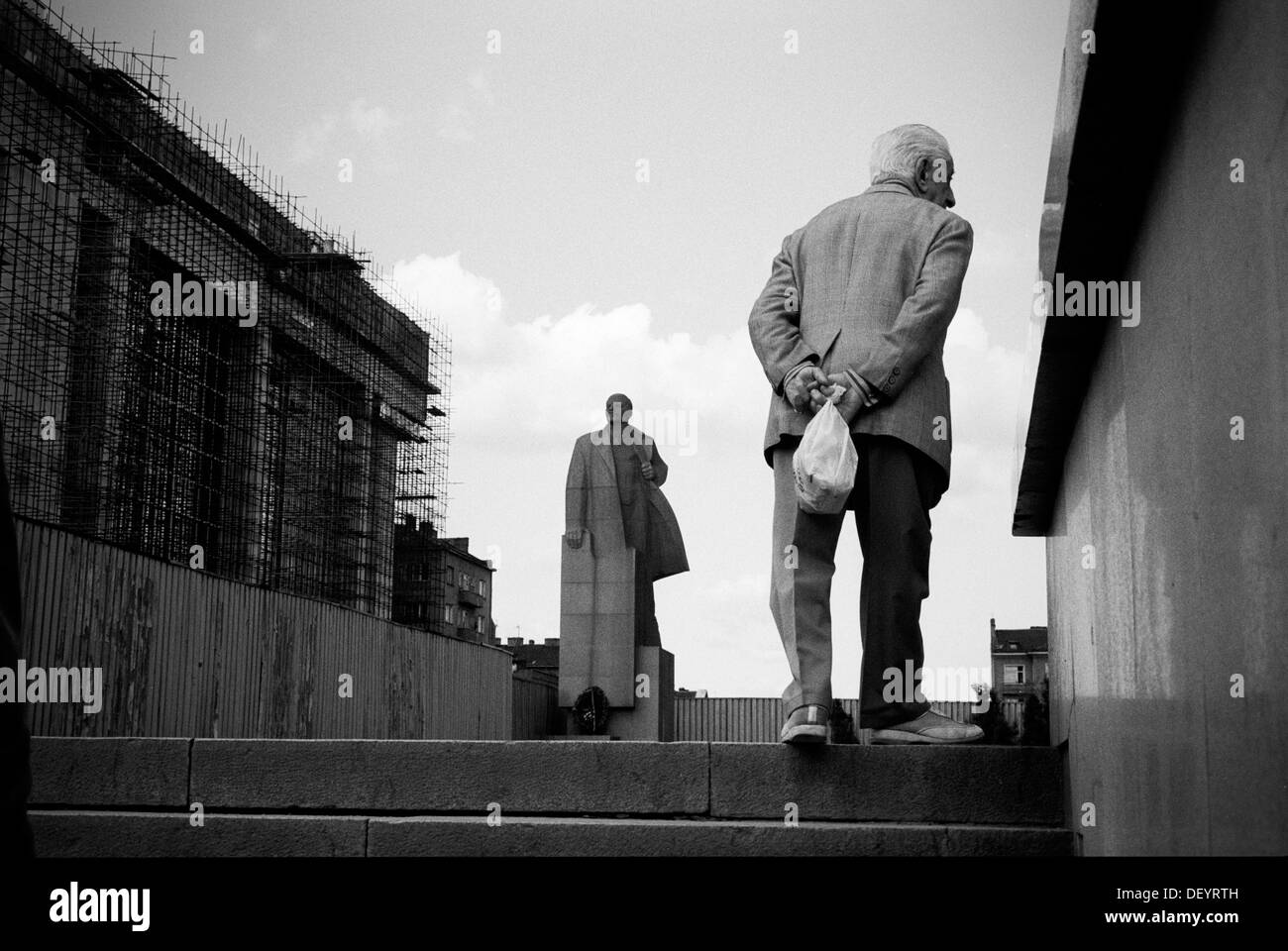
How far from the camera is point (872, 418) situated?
508cm

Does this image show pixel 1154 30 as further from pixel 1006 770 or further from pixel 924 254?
pixel 1006 770

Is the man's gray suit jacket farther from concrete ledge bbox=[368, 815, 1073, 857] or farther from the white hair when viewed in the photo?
concrete ledge bbox=[368, 815, 1073, 857]

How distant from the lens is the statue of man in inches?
661

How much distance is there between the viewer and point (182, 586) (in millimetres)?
17922

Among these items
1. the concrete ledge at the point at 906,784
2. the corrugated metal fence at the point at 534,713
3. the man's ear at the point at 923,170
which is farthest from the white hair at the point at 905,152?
the corrugated metal fence at the point at 534,713

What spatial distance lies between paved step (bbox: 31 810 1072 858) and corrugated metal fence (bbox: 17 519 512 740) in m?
7.54

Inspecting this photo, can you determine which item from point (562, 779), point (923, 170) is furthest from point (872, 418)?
point (562, 779)

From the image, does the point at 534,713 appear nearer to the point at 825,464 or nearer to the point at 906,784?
the point at 906,784

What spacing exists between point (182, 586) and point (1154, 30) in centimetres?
1643

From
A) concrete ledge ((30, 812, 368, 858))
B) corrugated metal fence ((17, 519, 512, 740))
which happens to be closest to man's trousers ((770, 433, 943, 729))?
concrete ledge ((30, 812, 368, 858))

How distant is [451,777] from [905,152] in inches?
108

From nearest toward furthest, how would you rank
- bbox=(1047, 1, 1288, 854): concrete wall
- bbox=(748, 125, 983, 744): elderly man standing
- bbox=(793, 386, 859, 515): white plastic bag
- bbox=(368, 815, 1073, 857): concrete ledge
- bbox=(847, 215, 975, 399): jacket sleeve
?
bbox=(1047, 1, 1288, 854): concrete wall, bbox=(368, 815, 1073, 857): concrete ledge, bbox=(793, 386, 859, 515): white plastic bag, bbox=(748, 125, 983, 744): elderly man standing, bbox=(847, 215, 975, 399): jacket sleeve
